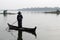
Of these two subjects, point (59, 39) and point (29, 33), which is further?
point (29, 33)

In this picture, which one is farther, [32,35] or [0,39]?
[32,35]

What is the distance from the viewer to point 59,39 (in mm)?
23688

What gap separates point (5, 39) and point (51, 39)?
655cm

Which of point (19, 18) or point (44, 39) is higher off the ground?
point (19, 18)

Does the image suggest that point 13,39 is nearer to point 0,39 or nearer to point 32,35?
point 0,39

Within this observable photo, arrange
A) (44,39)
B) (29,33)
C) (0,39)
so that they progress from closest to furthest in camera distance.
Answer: (0,39) < (44,39) < (29,33)

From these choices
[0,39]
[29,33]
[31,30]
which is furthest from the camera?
[29,33]

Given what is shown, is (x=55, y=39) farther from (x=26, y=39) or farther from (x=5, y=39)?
(x=5, y=39)

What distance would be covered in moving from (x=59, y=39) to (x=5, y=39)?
25.2 feet

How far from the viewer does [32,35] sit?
85.5 feet

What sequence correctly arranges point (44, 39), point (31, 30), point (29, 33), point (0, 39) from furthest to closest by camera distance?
point (29, 33) → point (31, 30) → point (44, 39) → point (0, 39)

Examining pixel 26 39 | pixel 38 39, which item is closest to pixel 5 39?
pixel 26 39

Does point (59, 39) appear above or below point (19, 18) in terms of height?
below

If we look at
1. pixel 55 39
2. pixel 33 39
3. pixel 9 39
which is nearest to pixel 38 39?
pixel 33 39
